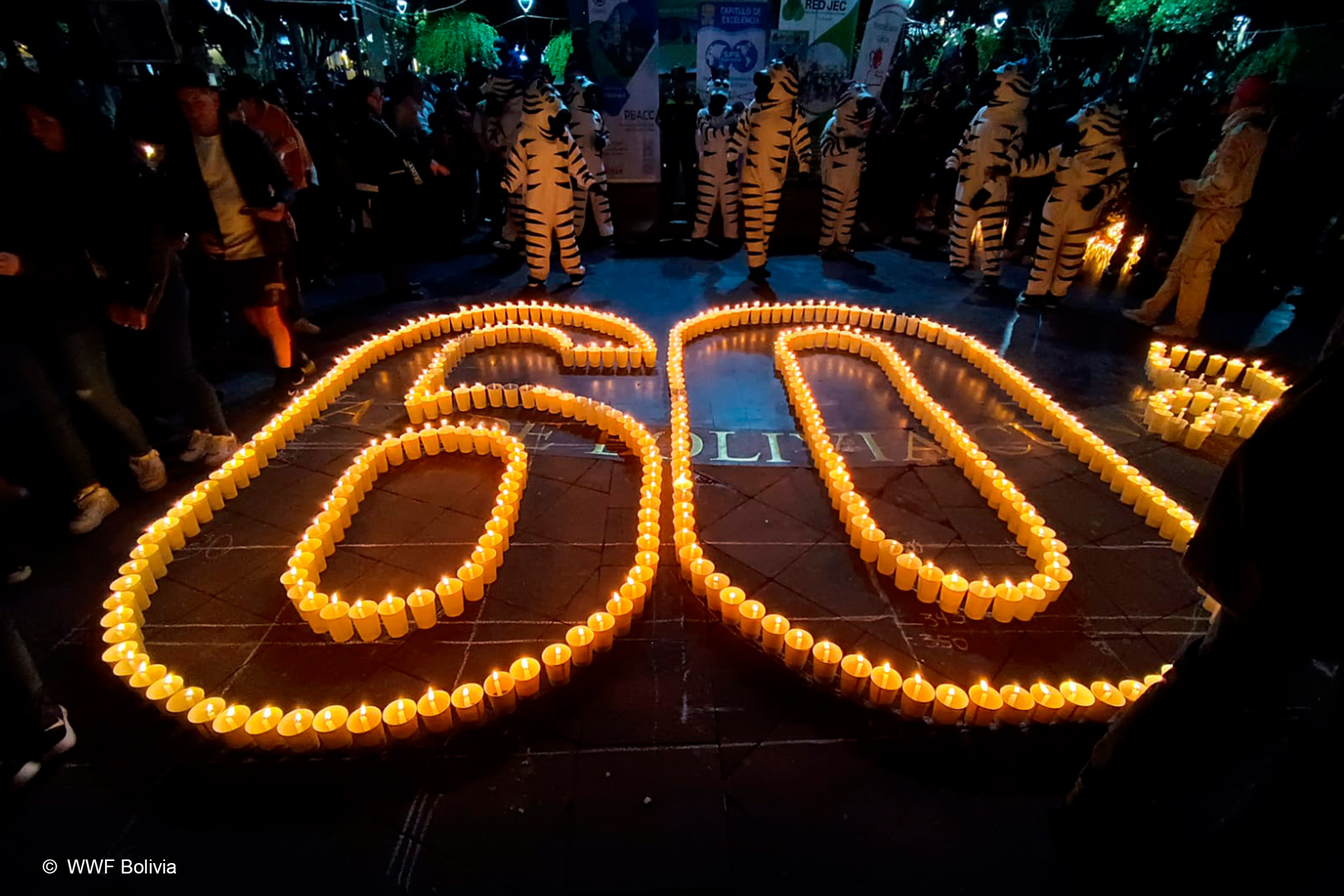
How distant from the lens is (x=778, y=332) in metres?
6.27

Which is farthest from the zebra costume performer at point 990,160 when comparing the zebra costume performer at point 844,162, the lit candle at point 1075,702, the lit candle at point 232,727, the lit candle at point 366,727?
the lit candle at point 232,727

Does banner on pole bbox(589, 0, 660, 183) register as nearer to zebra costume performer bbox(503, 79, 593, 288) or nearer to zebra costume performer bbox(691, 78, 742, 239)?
zebra costume performer bbox(691, 78, 742, 239)

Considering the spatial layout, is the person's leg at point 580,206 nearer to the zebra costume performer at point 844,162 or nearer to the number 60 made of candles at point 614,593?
the zebra costume performer at point 844,162

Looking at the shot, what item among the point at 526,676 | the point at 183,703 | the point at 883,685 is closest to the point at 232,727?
the point at 183,703

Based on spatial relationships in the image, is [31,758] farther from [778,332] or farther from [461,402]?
[778,332]

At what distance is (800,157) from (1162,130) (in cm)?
406

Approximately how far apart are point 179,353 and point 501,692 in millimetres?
2903

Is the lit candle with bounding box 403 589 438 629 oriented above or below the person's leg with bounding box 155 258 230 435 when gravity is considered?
below

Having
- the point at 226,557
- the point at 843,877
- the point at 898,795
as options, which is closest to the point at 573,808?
the point at 843,877

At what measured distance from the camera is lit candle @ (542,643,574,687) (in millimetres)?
2656

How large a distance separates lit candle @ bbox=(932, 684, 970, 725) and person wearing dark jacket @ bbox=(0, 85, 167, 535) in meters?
4.11

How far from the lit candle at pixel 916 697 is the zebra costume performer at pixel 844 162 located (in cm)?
716

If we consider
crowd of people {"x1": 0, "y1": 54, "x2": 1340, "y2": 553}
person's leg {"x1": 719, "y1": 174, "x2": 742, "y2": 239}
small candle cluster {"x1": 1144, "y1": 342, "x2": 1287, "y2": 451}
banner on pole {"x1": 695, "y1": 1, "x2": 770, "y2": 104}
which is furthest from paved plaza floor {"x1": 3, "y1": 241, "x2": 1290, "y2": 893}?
banner on pole {"x1": 695, "y1": 1, "x2": 770, "y2": 104}

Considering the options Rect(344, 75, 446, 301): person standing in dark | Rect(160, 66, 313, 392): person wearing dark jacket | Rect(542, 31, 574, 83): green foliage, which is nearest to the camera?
Rect(160, 66, 313, 392): person wearing dark jacket
